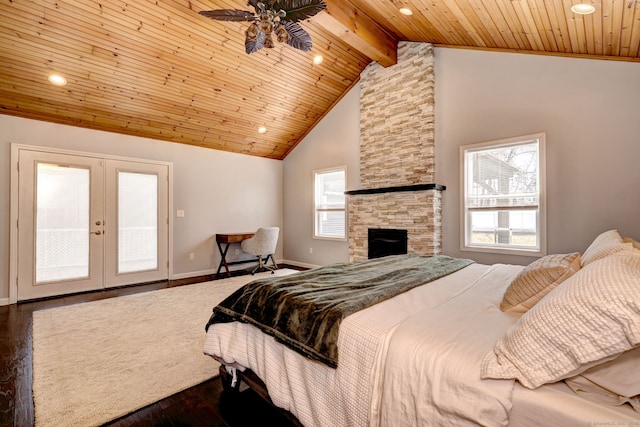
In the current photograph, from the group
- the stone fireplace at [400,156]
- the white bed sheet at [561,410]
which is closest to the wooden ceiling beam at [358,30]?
the stone fireplace at [400,156]

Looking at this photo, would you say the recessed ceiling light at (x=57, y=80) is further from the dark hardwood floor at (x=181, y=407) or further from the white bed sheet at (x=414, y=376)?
the white bed sheet at (x=414, y=376)

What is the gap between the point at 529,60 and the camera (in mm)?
3812

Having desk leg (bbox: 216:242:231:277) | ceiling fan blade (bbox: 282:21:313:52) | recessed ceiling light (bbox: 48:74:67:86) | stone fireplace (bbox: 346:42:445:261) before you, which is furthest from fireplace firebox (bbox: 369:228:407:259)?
recessed ceiling light (bbox: 48:74:67:86)

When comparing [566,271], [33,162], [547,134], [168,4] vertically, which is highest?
[168,4]

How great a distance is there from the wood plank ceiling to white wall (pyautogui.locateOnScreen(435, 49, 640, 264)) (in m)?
0.22

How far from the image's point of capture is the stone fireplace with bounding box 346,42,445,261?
4.56m

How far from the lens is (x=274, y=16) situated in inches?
103

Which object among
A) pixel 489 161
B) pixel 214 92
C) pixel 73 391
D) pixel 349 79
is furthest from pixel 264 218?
pixel 73 391

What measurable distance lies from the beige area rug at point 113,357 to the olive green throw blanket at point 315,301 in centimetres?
74

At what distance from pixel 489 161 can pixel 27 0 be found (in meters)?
5.45

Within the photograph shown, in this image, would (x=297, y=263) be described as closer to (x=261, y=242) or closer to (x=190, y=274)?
(x=261, y=242)

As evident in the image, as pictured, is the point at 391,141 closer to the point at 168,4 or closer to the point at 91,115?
the point at 168,4

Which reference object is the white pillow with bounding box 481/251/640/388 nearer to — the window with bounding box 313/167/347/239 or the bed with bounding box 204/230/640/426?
the bed with bounding box 204/230/640/426

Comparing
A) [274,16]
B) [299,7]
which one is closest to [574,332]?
[299,7]
